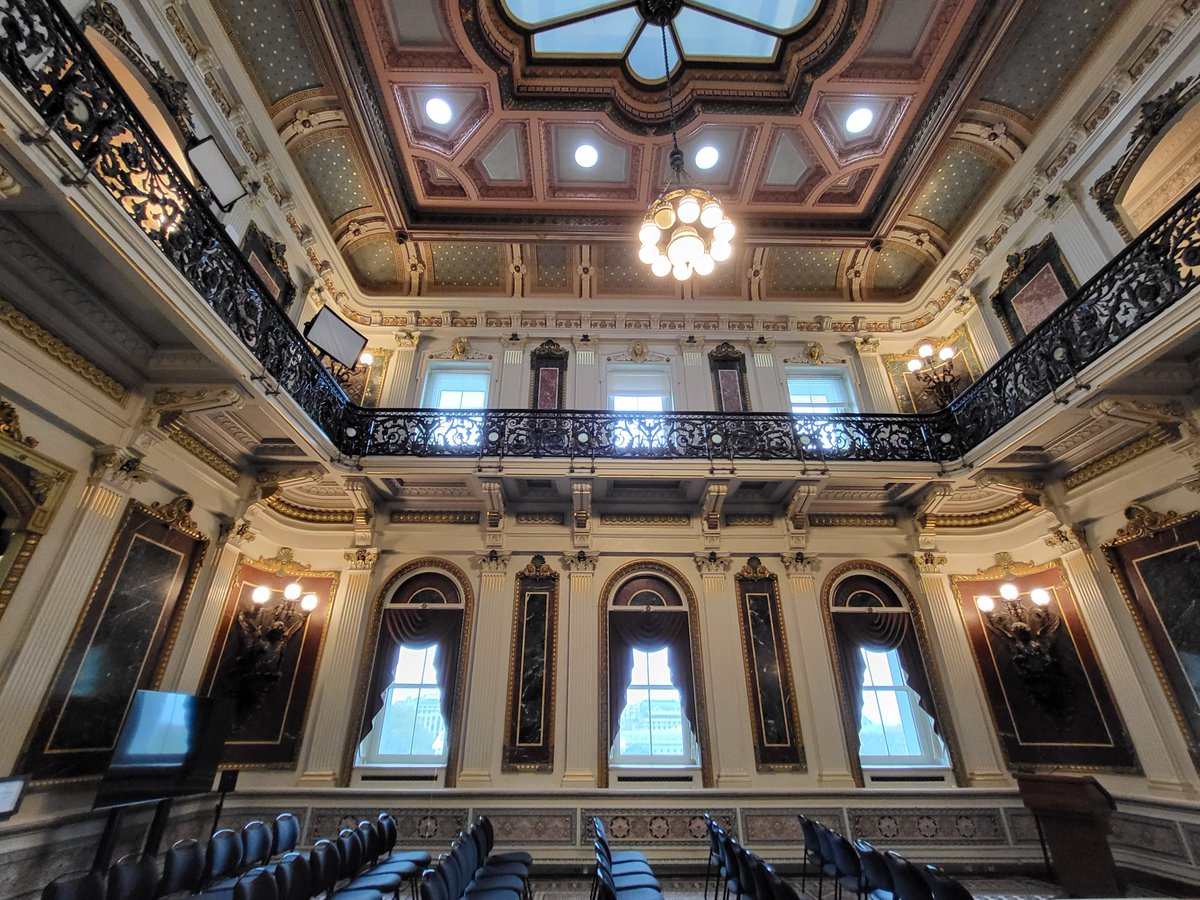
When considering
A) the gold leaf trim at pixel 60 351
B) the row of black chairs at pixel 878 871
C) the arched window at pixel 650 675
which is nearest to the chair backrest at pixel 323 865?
the arched window at pixel 650 675

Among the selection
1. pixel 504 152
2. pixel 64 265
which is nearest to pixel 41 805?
pixel 64 265

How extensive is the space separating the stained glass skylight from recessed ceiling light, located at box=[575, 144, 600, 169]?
107cm

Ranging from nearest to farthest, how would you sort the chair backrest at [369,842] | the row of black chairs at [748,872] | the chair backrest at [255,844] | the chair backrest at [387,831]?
the row of black chairs at [748,872]
the chair backrest at [255,844]
the chair backrest at [369,842]
the chair backrest at [387,831]

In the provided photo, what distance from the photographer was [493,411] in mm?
7398

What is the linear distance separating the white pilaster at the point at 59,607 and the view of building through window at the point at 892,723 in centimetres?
824

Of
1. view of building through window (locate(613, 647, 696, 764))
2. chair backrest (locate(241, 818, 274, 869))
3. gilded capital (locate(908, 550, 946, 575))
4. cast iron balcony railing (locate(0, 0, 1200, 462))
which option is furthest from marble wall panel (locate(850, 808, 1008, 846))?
chair backrest (locate(241, 818, 274, 869))

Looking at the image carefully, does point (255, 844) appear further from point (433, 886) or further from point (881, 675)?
point (881, 675)

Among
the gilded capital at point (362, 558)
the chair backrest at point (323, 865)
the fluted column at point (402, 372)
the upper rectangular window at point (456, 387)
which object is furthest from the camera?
the upper rectangular window at point (456, 387)

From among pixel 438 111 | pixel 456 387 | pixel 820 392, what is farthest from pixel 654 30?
pixel 820 392

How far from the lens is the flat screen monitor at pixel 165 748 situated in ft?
14.4

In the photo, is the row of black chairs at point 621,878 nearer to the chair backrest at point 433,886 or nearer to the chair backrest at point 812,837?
the chair backrest at point 433,886

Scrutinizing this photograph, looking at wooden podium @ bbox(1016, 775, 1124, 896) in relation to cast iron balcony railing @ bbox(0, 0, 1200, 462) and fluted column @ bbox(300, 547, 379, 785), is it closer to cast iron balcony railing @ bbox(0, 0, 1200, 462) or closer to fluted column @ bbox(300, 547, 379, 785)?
cast iron balcony railing @ bbox(0, 0, 1200, 462)

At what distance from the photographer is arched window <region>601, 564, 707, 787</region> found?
6.73 m

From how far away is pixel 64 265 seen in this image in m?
4.12
